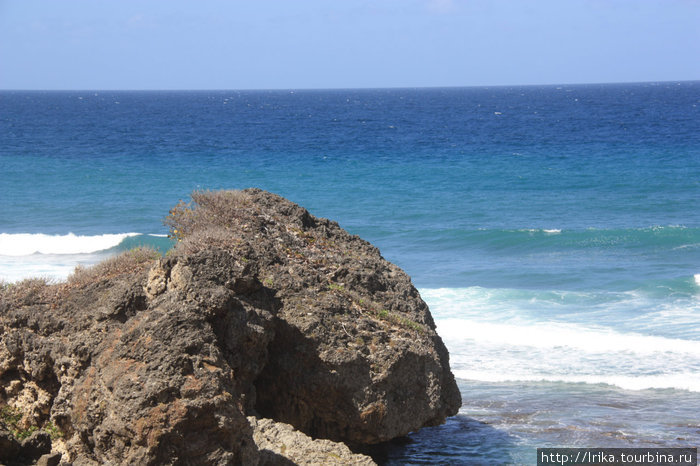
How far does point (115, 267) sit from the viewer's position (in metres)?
8.45

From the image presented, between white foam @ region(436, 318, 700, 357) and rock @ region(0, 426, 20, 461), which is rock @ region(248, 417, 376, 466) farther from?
white foam @ region(436, 318, 700, 357)

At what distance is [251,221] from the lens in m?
9.65

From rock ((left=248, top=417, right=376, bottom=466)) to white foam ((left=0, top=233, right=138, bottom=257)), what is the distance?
21469 mm

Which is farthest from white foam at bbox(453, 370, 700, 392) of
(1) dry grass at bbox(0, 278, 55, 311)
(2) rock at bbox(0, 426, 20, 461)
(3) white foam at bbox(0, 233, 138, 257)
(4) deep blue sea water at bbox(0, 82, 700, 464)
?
(3) white foam at bbox(0, 233, 138, 257)

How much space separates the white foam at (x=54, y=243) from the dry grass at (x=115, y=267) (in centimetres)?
1925

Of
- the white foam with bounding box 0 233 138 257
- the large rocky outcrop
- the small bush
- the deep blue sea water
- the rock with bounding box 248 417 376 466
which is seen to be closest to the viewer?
the large rocky outcrop

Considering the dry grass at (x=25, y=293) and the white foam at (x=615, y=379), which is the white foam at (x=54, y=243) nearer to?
the white foam at (x=615, y=379)

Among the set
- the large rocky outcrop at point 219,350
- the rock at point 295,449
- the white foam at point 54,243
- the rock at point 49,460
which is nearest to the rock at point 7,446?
the large rocky outcrop at point 219,350

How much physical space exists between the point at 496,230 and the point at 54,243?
1679 centimetres

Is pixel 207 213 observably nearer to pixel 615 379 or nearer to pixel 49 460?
pixel 49 460

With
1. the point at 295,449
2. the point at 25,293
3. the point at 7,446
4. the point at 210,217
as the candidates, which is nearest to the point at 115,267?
the point at 25,293

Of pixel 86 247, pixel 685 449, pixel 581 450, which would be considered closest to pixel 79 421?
pixel 581 450

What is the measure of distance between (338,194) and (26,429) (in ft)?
101

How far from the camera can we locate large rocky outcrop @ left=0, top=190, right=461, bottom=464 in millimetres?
5863
